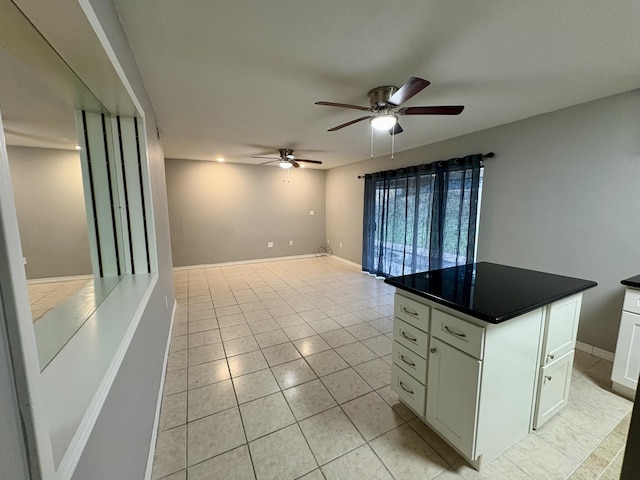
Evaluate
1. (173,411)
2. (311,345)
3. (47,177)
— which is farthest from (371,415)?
(47,177)

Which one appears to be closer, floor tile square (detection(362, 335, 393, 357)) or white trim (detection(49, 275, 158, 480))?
white trim (detection(49, 275, 158, 480))

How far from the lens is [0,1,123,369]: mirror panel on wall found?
816 mm

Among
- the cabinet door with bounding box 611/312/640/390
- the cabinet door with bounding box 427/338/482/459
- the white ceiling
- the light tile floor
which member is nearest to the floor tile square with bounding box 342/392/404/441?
the light tile floor

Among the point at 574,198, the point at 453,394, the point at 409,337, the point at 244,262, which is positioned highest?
the point at 574,198

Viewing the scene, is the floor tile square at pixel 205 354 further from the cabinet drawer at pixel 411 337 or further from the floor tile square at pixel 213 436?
the cabinet drawer at pixel 411 337

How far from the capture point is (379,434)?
5.25 ft

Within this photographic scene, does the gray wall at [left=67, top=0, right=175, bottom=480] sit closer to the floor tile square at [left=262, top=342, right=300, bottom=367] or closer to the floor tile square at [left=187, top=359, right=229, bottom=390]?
the floor tile square at [left=187, top=359, right=229, bottom=390]

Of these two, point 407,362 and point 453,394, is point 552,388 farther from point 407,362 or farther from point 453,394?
point 407,362

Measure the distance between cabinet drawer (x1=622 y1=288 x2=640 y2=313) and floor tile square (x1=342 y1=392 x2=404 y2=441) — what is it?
184 centimetres

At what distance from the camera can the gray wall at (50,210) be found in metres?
0.82

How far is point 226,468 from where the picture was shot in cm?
140

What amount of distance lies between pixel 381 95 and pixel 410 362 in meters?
2.05

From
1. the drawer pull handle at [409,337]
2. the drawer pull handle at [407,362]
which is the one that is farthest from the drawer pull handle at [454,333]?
the drawer pull handle at [407,362]

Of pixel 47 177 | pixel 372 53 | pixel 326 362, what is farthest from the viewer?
pixel 326 362
